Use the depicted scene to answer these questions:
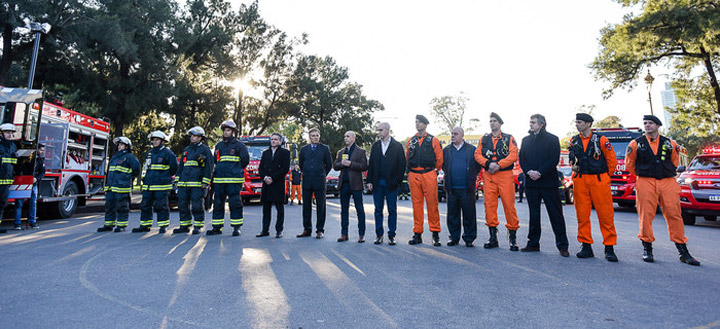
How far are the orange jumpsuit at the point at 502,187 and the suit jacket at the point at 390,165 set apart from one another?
120cm

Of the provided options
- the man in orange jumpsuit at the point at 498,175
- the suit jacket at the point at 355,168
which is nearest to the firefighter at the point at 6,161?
the suit jacket at the point at 355,168

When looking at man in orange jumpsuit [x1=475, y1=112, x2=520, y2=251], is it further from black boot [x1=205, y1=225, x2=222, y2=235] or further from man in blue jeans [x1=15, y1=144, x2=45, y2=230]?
man in blue jeans [x1=15, y1=144, x2=45, y2=230]

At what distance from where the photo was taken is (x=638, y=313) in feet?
11.1

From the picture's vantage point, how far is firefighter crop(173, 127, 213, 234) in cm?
779

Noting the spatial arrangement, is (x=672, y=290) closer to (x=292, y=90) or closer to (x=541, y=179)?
(x=541, y=179)

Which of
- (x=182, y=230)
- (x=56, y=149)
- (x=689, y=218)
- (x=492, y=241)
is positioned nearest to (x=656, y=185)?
(x=492, y=241)

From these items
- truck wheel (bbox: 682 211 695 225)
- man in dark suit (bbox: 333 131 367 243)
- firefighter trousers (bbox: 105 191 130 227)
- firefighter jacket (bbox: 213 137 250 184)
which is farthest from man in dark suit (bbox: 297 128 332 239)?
truck wheel (bbox: 682 211 695 225)

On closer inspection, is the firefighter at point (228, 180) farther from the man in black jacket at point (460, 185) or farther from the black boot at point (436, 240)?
the man in black jacket at point (460, 185)

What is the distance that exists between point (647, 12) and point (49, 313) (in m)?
25.0

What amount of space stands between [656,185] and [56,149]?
1259 cm

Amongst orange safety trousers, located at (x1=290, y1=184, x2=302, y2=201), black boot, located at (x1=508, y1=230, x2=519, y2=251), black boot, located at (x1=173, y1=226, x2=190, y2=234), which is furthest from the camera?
orange safety trousers, located at (x1=290, y1=184, x2=302, y2=201)

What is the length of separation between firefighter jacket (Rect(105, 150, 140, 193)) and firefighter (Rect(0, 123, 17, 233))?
5.78 feet

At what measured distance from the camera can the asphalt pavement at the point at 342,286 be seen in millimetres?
3262

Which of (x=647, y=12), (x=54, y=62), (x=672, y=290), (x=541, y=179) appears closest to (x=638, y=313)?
(x=672, y=290)
